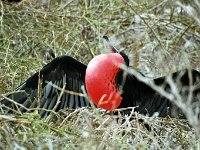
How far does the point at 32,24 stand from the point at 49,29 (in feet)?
0.53

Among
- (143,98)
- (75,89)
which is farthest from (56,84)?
Result: (143,98)

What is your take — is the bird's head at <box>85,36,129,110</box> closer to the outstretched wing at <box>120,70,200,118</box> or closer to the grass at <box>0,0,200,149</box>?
the grass at <box>0,0,200,149</box>

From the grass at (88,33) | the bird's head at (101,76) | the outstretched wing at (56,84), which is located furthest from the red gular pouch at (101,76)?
the outstretched wing at (56,84)

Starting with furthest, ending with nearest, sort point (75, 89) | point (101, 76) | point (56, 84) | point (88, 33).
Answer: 1. point (88, 33)
2. point (75, 89)
3. point (56, 84)
4. point (101, 76)

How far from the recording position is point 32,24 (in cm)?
389

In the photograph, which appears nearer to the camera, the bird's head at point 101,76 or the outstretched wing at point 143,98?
the bird's head at point 101,76

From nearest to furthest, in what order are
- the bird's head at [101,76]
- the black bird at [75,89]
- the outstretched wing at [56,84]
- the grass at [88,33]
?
the bird's head at [101,76], the black bird at [75,89], the outstretched wing at [56,84], the grass at [88,33]

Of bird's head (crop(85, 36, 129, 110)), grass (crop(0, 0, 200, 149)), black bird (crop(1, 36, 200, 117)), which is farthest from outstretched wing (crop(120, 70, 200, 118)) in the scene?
bird's head (crop(85, 36, 129, 110))

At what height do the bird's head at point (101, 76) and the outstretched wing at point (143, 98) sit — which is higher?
the bird's head at point (101, 76)

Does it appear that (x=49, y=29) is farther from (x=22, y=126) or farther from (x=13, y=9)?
(x=22, y=126)

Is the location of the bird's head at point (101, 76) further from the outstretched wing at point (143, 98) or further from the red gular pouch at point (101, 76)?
the outstretched wing at point (143, 98)

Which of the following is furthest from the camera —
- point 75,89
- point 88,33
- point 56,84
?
point 88,33

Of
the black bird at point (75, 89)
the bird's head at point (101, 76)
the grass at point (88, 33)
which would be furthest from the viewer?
the grass at point (88, 33)

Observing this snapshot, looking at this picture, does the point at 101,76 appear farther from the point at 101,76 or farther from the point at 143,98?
the point at 143,98
